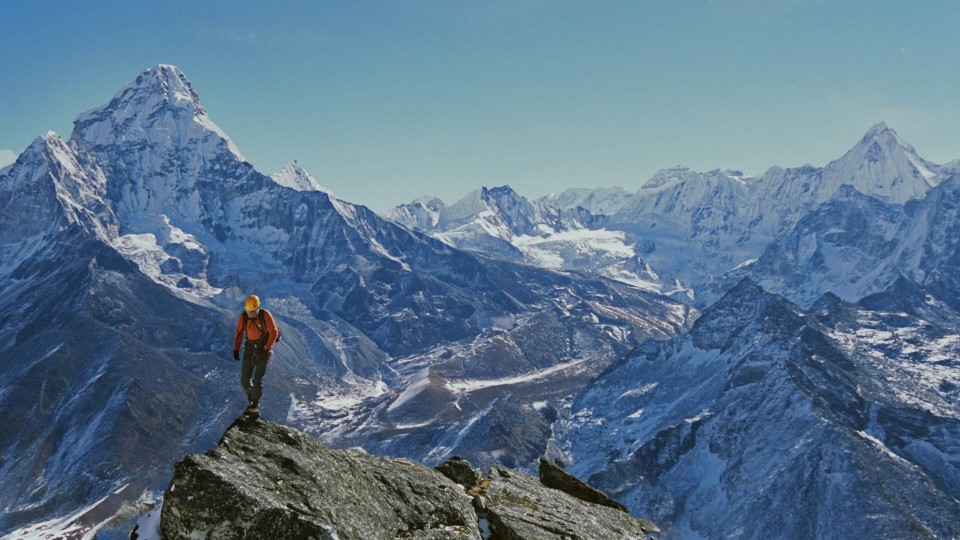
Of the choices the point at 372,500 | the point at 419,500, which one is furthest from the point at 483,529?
the point at 372,500

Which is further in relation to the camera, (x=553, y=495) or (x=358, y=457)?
(x=553, y=495)

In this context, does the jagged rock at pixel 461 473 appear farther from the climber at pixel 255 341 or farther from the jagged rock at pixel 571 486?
the climber at pixel 255 341

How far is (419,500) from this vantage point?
39531mm

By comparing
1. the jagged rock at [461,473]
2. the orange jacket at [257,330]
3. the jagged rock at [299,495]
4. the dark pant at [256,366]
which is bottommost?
the jagged rock at [299,495]

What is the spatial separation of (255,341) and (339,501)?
1010 cm

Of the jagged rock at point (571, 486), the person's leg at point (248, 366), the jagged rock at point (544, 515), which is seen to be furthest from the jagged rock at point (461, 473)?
the person's leg at point (248, 366)

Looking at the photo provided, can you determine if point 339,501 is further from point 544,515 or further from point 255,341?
point 544,515

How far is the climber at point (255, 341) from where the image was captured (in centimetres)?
4091

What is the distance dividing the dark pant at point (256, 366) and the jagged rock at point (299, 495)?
425 centimetres

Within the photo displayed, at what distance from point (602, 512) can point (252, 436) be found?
20848mm

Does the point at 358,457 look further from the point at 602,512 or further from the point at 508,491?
the point at 602,512

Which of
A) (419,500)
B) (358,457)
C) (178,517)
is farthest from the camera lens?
(358,457)

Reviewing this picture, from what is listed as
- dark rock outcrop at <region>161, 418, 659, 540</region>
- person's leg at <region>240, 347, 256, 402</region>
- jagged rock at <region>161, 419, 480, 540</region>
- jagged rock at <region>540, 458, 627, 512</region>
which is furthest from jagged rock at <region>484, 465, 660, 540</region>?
person's leg at <region>240, 347, 256, 402</region>

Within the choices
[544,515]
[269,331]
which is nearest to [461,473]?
[544,515]
